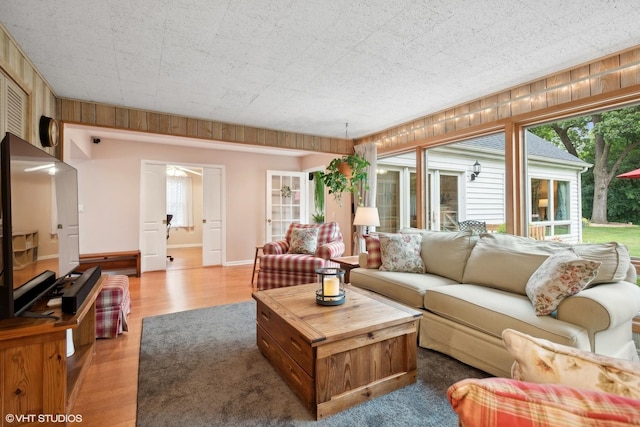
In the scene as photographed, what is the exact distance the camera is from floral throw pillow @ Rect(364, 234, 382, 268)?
3.35 m

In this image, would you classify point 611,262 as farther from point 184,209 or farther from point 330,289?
point 184,209

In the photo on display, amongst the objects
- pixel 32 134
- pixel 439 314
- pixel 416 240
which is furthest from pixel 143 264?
pixel 439 314

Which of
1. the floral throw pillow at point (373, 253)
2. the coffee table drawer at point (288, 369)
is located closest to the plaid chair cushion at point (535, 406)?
the coffee table drawer at point (288, 369)

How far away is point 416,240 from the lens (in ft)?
10.8

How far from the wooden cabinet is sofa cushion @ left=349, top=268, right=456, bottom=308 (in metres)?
2.55

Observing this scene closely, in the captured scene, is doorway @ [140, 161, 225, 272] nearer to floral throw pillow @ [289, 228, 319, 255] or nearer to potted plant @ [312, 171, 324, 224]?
potted plant @ [312, 171, 324, 224]

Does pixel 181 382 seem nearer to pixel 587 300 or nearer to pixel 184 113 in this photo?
pixel 587 300

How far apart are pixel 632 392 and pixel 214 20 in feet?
8.10

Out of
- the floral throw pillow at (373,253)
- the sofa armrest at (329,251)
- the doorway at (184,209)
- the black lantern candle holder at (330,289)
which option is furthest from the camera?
the doorway at (184,209)

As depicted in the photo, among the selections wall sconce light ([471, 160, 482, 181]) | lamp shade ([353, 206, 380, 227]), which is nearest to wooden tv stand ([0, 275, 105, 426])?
lamp shade ([353, 206, 380, 227])

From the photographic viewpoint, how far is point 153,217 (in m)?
5.73

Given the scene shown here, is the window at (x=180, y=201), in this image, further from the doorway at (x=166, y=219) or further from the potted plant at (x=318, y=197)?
the potted plant at (x=318, y=197)

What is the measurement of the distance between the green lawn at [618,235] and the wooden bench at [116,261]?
19.9 ft

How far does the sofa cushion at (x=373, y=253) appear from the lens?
3.35 meters
